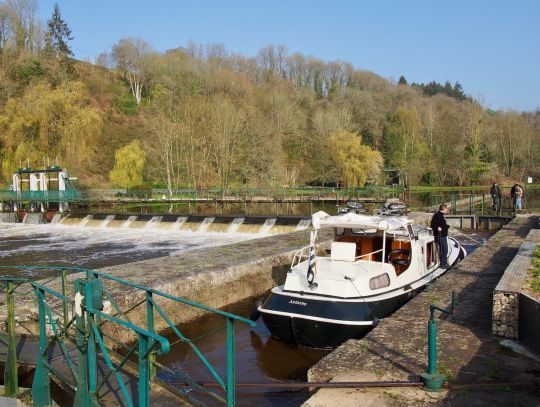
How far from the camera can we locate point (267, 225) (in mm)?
26469

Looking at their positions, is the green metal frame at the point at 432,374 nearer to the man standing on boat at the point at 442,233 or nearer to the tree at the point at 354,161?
the man standing on boat at the point at 442,233

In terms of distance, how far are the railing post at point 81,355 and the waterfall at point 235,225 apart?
22.2 metres

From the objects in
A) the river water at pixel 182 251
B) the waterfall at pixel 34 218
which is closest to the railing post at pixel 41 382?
the river water at pixel 182 251

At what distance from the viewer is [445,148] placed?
71688 mm

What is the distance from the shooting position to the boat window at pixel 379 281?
994 centimetres

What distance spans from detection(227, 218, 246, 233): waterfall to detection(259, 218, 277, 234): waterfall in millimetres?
1622

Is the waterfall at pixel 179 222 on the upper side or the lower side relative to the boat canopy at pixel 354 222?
lower

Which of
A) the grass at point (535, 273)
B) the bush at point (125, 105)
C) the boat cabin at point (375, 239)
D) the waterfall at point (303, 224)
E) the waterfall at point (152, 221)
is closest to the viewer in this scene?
the grass at point (535, 273)

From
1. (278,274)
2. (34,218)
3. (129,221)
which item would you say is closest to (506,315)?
(278,274)

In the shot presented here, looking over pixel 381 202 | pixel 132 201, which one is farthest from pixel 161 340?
pixel 132 201

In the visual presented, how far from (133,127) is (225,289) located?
75877mm

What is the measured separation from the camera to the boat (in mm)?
9297

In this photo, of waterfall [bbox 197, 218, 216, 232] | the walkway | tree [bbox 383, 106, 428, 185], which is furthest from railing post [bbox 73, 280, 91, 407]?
tree [bbox 383, 106, 428, 185]

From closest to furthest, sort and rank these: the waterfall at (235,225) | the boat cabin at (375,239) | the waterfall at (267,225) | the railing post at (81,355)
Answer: the railing post at (81,355), the boat cabin at (375,239), the waterfall at (267,225), the waterfall at (235,225)
